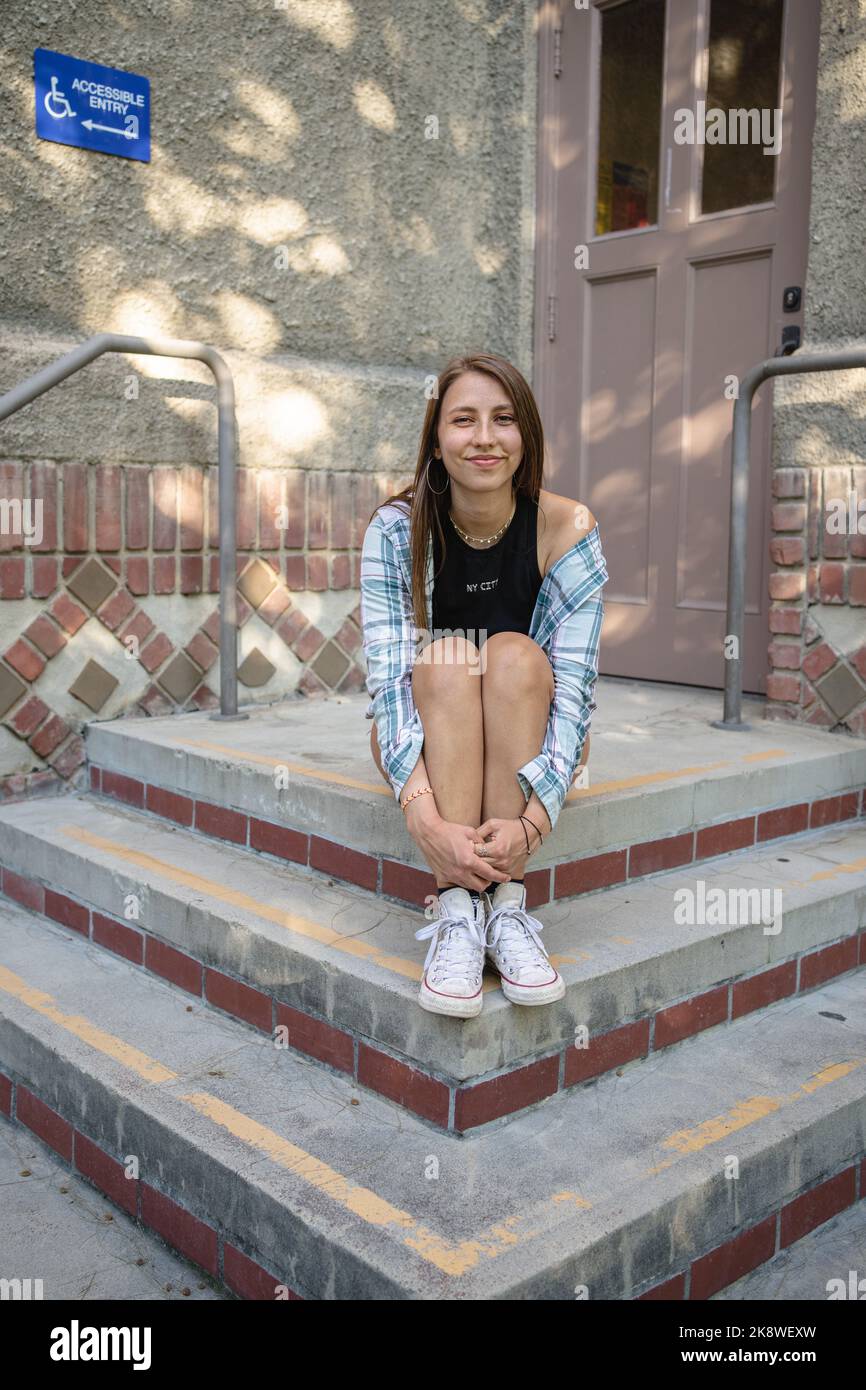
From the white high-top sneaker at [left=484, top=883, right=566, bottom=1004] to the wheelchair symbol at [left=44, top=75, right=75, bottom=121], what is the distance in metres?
2.36

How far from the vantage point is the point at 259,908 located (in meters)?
2.34

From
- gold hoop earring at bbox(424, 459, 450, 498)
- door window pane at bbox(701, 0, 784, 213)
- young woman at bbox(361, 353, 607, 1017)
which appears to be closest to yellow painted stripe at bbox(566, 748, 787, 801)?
young woman at bbox(361, 353, 607, 1017)

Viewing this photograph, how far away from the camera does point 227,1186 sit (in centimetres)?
177

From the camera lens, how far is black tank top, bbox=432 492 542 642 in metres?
2.28

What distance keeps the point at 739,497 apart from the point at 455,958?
177cm

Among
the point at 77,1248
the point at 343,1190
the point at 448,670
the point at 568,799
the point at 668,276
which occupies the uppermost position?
the point at 668,276

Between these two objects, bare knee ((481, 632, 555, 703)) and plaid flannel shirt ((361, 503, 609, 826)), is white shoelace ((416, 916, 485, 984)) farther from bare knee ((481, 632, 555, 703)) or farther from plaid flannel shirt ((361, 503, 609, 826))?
bare knee ((481, 632, 555, 703))

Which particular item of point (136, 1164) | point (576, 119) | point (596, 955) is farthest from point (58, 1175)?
point (576, 119)

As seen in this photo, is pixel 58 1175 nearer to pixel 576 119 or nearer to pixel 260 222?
pixel 260 222

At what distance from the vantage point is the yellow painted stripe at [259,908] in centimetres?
204

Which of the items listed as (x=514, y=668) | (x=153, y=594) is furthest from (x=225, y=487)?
(x=514, y=668)

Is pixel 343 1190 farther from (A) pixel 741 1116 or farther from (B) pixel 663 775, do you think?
(B) pixel 663 775

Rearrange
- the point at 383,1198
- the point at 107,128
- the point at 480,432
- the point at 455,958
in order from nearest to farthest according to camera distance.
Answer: the point at 383,1198, the point at 455,958, the point at 480,432, the point at 107,128

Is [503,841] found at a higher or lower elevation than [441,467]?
lower
